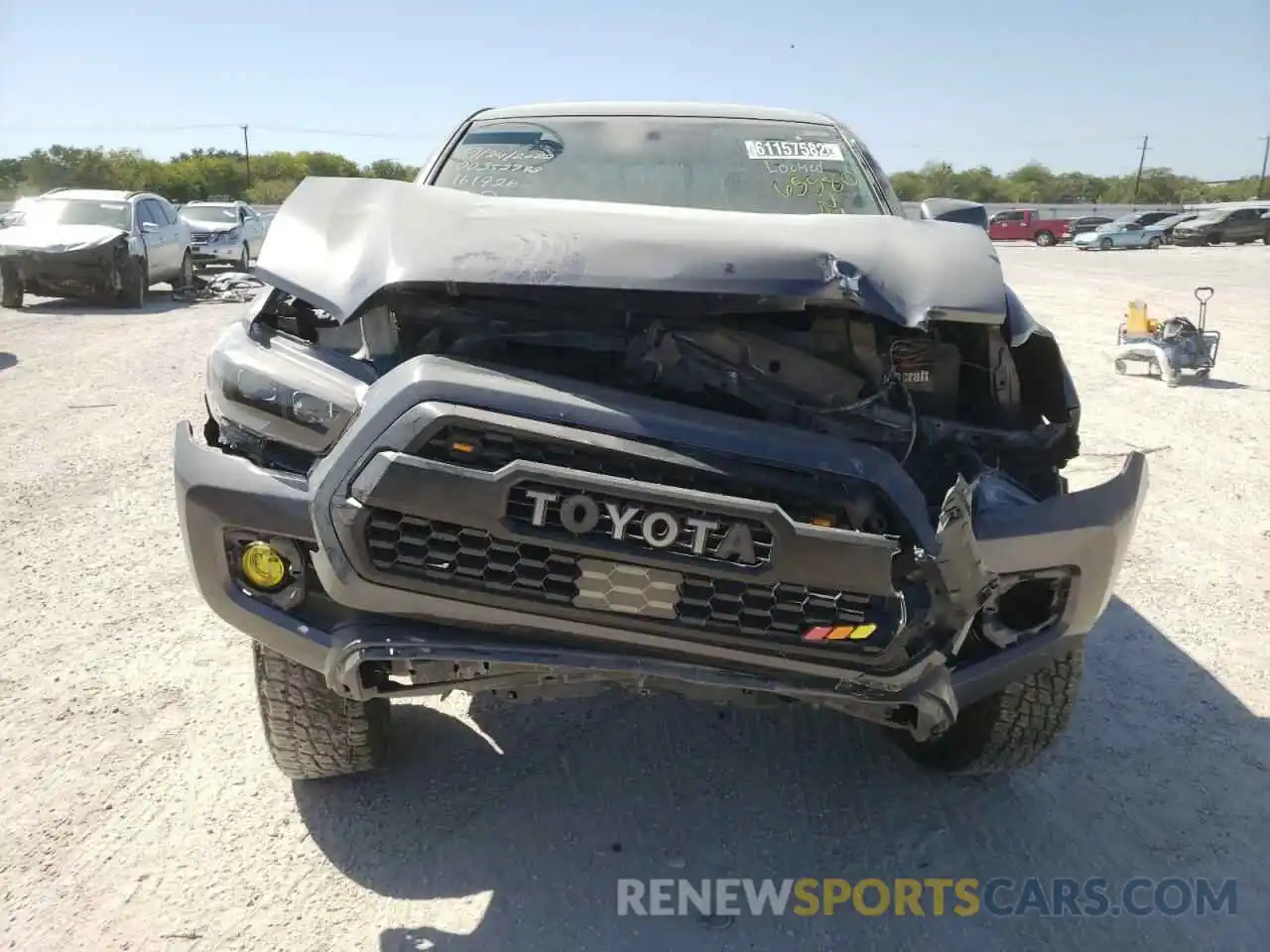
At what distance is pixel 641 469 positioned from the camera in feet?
6.49

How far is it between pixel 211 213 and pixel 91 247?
6.29 metres

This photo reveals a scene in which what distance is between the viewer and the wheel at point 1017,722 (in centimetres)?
266

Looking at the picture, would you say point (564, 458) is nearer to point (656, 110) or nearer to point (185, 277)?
point (656, 110)

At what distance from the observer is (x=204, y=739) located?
298cm

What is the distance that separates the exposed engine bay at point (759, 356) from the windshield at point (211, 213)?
697 inches

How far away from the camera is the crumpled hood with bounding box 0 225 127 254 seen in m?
12.7

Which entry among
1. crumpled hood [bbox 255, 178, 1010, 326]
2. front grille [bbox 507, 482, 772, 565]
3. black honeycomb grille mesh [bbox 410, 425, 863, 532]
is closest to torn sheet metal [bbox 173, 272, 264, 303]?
crumpled hood [bbox 255, 178, 1010, 326]

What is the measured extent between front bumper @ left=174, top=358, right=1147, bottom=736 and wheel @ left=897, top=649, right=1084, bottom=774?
611 mm

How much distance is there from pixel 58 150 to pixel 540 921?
57.0 metres

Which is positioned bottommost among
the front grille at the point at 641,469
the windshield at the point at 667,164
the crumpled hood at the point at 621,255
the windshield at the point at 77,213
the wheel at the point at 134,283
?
the wheel at the point at 134,283

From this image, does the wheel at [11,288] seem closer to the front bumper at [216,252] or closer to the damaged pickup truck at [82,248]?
the damaged pickup truck at [82,248]

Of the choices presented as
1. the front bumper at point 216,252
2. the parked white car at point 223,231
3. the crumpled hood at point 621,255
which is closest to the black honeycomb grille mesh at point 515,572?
the crumpled hood at point 621,255

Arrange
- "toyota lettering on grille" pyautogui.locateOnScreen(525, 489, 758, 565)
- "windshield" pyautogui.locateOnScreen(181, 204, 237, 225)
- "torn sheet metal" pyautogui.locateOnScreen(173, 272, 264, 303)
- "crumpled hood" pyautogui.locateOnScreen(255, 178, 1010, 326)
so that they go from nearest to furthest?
"toyota lettering on grille" pyautogui.locateOnScreen(525, 489, 758, 565)
"crumpled hood" pyautogui.locateOnScreen(255, 178, 1010, 326)
"torn sheet metal" pyautogui.locateOnScreen(173, 272, 264, 303)
"windshield" pyautogui.locateOnScreen(181, 204, 237, 225)

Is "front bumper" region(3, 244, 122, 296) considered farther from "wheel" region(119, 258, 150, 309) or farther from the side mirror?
the side mirror
